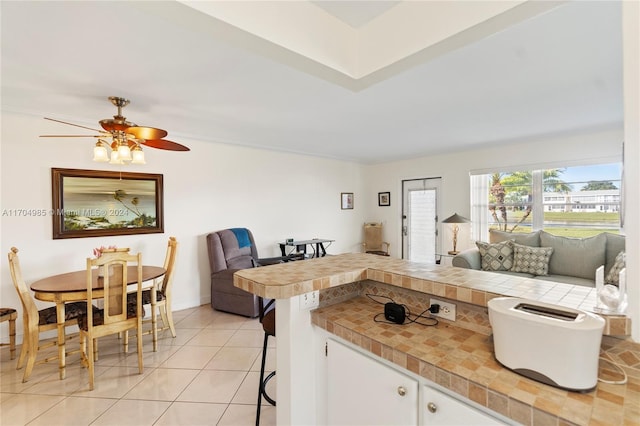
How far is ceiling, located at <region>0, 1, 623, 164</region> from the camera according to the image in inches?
60.6

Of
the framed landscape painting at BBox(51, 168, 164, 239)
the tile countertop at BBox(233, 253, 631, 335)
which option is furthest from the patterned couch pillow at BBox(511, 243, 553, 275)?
the framed landscape painting at BBox(51, 168, 164, 239)

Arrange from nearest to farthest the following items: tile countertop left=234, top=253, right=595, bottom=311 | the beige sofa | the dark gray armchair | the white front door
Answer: tile countertop left=234, top=253, right=595, bottom=311, the beige sofa, the dark gray armchair, the white front door

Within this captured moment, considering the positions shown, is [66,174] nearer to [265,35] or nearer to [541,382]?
[265,35]

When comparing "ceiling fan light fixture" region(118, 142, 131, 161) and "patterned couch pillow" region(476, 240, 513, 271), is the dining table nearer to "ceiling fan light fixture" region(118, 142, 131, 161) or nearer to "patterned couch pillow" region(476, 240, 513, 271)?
"ceiling fan light fixture" region(118, 142, 131, 161)

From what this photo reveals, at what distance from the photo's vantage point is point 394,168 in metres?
6.13

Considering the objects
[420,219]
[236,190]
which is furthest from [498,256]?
[236,190]

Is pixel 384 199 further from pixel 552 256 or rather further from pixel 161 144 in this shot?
pixel 161 144

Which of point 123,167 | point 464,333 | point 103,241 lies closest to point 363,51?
point 464,333

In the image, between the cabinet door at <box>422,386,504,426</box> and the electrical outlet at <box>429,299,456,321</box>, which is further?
the electrical outlet at <box>429,299,456,321</box>

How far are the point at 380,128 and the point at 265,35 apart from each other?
248 centimetres

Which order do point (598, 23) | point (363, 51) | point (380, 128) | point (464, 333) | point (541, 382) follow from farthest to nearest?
point (380, 128) → point (363, 51) → point (598, 23) → point (464, 333) → point (541, 382)

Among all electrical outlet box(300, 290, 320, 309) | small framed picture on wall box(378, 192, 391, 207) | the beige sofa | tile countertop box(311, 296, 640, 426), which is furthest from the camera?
small framed picture on wall box(378, 192, 391, 207)

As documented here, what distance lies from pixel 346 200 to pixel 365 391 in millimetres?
5142

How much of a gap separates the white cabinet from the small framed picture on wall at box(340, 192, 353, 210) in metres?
4.87
